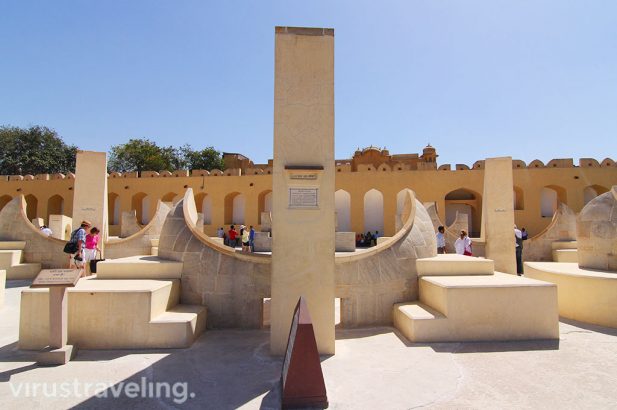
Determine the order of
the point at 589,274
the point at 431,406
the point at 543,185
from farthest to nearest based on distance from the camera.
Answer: the point at 543,185, the point at 589,274, the point at 431,406

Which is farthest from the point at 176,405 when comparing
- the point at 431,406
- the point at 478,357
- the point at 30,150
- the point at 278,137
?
the point at 30,150

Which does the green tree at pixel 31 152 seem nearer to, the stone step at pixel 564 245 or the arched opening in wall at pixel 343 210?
the arched opening in wall at pixel 343 210

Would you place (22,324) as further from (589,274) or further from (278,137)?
(589,274)

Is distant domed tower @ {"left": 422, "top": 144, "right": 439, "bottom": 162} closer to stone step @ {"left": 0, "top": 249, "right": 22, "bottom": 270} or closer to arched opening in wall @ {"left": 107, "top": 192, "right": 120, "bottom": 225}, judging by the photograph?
arched opening in wall @ {"left": 107, "top": 192, "right": 120, "bottom": 225}

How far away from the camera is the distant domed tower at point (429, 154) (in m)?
26.3

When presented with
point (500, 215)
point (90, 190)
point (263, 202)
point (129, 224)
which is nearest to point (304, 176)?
point (500, 215)

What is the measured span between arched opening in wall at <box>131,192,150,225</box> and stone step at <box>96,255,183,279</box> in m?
20.1

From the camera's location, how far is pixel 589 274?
6391 millimetres

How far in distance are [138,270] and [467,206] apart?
67.3 ft

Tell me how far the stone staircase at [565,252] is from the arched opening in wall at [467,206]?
8.70m

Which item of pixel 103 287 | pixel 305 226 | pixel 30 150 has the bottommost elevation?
pixel 103 287

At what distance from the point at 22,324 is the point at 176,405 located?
2.79 meters

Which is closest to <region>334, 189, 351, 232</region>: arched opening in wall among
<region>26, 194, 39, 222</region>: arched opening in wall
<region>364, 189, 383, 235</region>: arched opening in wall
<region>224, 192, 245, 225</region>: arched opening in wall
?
<region>364, 189, 383, 235</region>: arched opening in wall

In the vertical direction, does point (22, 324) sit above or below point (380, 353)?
above
